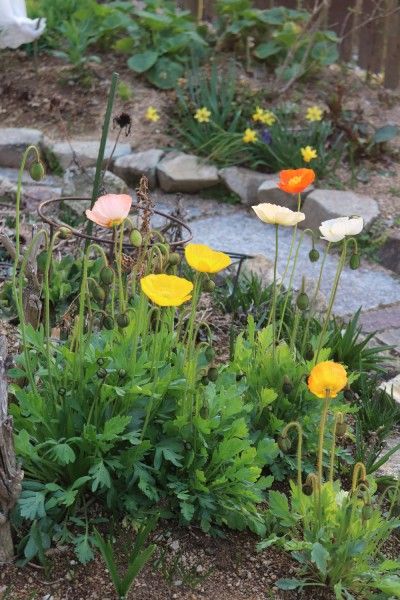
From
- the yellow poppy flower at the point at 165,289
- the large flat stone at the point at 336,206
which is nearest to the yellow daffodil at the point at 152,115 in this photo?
the large flat stone at the point at 336,206

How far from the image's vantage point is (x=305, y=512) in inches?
83.0

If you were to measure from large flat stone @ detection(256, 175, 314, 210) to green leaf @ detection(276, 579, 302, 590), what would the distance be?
3.42 meters

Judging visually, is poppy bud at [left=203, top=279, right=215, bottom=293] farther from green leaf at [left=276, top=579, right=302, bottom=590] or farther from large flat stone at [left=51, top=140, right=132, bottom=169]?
large flat stone at [left=51, top=140, right=132, bottom=169]

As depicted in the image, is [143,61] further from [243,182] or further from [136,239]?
[136,239]

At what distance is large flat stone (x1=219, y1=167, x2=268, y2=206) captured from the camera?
5.48 metres

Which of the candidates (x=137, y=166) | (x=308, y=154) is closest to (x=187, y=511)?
(x=308, y=154)

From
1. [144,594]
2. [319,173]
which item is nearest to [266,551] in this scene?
[144,594]

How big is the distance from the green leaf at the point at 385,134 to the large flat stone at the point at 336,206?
0.61m

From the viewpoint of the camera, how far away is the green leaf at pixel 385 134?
18.5 ft

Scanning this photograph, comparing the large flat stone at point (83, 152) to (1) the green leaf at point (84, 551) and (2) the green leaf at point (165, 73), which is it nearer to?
(2) the green leaf at point (165, 73)

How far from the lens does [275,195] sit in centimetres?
530

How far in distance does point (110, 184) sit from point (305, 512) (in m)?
3.10

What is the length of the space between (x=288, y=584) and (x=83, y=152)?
13.7 feet

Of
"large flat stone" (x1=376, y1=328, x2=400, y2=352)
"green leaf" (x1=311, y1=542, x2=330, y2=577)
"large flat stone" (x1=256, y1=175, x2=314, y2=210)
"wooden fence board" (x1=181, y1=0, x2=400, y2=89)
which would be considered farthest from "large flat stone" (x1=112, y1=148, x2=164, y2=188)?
"green leaf" (x1=311, y1=542, x2=330, y2=577)
